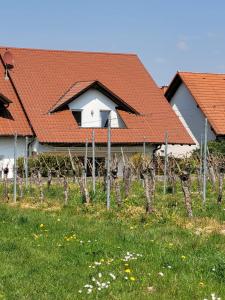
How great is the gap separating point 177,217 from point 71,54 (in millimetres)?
28045

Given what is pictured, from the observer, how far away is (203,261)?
9.45m

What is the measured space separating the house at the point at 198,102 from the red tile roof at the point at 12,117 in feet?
34.7

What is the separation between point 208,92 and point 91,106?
28.9 ft

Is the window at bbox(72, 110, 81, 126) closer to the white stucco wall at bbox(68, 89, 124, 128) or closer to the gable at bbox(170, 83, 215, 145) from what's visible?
the white stucco wall at bbox(68, 89, 124, 128)

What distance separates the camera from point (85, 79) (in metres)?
37.9

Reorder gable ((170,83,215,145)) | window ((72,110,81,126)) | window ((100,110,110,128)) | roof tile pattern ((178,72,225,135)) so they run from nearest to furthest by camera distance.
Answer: window ((72,110,81,126)), window ((100,110,110,128)), roof tile pattern ((178,72,225,135)), gable ((170,83,215,145))

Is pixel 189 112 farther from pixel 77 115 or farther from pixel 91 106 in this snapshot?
pixel 77 115

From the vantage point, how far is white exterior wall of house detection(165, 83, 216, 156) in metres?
38.9

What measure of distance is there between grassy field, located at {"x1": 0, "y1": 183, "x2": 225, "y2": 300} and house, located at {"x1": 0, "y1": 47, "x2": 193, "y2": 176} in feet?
55.8

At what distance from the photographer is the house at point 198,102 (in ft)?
123

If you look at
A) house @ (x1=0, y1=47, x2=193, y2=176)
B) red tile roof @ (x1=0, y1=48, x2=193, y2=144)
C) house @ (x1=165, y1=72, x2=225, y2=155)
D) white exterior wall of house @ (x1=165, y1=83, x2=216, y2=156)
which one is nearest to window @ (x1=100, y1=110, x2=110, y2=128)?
house @ (x1=0, y1=47, x2=193, y2=176)

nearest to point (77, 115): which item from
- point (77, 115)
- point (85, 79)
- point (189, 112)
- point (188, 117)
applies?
point (77, 115)

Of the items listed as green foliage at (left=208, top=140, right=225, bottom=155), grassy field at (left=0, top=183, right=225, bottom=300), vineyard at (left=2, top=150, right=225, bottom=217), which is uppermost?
green foliage at (left=208, top=140, right=225, bottom=155)

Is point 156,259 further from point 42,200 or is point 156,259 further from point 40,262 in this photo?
point 42,200
